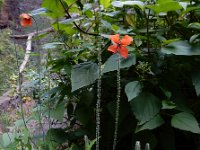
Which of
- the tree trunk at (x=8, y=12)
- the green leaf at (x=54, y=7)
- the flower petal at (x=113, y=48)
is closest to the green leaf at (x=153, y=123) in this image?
the flower petal at (x=113, y=48)

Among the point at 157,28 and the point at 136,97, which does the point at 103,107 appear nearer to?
the point at 136,97

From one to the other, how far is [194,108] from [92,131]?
0.46 m

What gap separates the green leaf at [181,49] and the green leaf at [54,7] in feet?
1.46

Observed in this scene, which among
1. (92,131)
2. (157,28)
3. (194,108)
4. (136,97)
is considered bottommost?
(92,131)

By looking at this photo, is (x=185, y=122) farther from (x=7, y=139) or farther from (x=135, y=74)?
(x=7, y=139)

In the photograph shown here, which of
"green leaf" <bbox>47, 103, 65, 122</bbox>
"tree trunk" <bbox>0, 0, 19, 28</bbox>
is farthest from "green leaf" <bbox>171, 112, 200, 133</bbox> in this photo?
"tree trunk" <bbox>0, 0, 19, 28</bbox>

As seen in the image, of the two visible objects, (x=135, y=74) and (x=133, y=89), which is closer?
(x=133, y=89)

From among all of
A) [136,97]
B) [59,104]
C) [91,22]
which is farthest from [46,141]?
[91,22]

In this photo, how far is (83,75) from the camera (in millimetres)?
1392

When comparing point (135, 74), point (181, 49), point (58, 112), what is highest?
point (181, 49)

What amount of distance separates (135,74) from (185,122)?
1.13 ft

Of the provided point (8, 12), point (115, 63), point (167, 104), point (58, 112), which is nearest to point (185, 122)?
point (167, 104)

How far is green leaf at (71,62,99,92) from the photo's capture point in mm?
1353

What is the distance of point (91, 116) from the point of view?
1.59m
